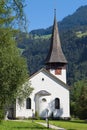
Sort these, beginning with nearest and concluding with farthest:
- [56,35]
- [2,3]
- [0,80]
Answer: [2,3] → [0,80] → [56,35]

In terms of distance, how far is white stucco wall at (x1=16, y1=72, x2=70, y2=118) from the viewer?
71438 millimetres

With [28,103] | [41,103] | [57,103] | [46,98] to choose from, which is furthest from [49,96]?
[28,103]

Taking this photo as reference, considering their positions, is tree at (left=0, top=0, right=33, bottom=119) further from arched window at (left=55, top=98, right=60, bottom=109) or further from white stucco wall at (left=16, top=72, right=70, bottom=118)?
arched window at (left=55, top=98, right=60, bottom=109)

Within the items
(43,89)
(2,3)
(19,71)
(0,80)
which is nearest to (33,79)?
(43,89)

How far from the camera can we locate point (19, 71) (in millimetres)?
40375

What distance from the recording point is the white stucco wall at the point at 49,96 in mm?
71438

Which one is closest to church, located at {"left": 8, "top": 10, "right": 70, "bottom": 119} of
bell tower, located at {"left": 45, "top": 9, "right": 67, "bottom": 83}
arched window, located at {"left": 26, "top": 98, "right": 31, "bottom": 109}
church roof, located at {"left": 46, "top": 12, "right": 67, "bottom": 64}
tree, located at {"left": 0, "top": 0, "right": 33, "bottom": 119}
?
arched window, located at {"left": 26, "top": 98, "right": 31, "bottom": 109}

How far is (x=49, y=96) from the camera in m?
72.8

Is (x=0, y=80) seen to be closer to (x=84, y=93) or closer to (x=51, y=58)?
(x=84, y=93)

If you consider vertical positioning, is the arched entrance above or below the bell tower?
below

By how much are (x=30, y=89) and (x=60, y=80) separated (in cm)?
1006

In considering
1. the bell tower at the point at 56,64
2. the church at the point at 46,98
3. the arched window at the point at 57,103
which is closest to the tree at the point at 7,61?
the church at the point at 46,98

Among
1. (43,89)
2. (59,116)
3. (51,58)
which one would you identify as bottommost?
(59,116)

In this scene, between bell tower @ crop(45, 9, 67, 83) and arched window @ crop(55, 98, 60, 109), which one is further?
bell tower @ crop(45, 9, 67, 83)
